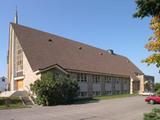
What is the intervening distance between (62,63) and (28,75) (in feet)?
17.4

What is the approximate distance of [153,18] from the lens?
31.1ft

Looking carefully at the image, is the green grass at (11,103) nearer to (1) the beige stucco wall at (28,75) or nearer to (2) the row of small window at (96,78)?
(1) the beige stucco wall at (28,75)

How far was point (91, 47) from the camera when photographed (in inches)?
2154

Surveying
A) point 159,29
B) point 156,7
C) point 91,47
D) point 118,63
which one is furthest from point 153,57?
point 118,63

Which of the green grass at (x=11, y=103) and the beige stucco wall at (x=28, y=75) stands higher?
the beige stucco wall at (x=28, y=75)

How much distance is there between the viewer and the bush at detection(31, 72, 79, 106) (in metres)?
31.0

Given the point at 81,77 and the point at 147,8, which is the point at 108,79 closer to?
the point at 81,77

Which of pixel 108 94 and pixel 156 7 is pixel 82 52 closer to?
pixel 108 94

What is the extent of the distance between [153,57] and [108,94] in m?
40.4

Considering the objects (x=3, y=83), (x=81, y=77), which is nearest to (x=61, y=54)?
(x=81, y=77)

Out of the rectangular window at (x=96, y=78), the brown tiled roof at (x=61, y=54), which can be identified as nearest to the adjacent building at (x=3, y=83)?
the brown tiled roof at (x=61, y=54)

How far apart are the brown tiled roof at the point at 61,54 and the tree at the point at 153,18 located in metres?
26.2

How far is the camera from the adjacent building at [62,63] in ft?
120

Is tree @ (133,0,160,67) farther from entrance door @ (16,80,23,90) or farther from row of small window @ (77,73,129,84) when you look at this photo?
row of small window @ (77,73,129,84)
